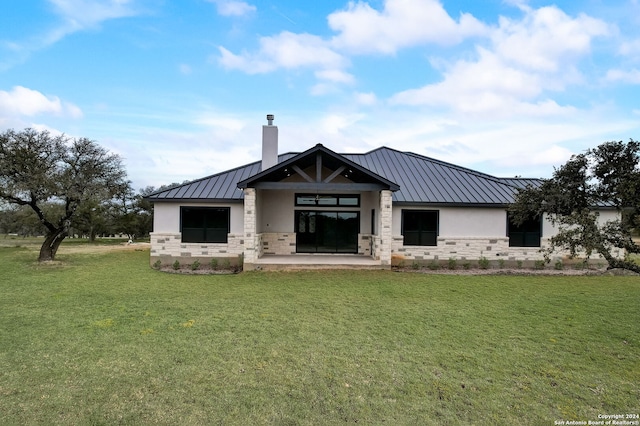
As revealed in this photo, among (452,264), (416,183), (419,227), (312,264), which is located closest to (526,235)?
(452,264)

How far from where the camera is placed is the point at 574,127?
560 inches

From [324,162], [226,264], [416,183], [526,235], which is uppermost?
[324,162]

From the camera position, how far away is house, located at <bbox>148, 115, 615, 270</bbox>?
A: 12.7 metres

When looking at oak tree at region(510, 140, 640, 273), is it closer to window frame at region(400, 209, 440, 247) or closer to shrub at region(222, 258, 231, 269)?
window frame at region(400, 209, 440, 247)

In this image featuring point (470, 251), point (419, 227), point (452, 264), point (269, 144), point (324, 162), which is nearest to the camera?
point (324, 162)

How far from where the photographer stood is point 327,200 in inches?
600

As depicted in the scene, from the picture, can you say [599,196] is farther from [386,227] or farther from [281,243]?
[281,243]

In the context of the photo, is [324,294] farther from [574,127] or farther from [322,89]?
[574,127]

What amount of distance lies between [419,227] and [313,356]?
1011 cm

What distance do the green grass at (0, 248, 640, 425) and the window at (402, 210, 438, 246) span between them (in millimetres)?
4690

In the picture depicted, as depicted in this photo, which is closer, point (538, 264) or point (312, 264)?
point (312, 264)

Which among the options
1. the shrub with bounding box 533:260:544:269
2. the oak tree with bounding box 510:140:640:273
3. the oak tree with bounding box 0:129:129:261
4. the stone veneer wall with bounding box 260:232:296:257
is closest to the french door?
the stone veneer wall with bounding box 260:232:296:257

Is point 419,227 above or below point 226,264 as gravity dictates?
above

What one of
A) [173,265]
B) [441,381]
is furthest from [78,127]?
[441,381]
